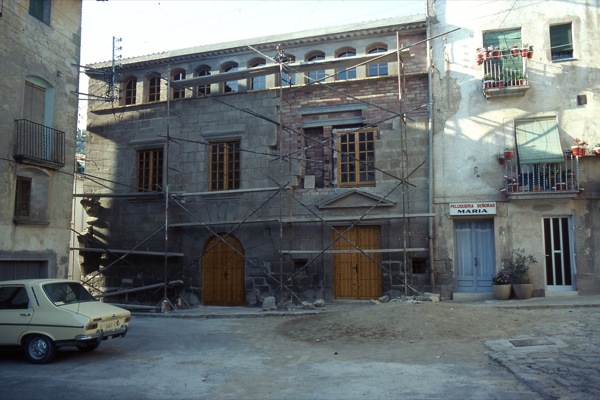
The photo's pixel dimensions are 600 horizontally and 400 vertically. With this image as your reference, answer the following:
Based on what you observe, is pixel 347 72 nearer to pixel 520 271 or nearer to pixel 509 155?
pixel 509 155

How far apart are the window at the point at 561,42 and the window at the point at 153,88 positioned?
1300cm

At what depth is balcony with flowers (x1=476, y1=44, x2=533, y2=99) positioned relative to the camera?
49.9ft

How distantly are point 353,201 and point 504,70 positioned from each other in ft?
18.9

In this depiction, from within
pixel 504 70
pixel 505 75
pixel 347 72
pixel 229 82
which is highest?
pixel 229 82

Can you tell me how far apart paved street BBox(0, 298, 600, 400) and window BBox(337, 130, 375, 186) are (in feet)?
22.0

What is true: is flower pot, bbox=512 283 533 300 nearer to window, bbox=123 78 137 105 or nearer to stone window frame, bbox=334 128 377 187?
stone window frame, bbox=334 128 377 187

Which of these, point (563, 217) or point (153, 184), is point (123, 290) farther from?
point (563, 217)

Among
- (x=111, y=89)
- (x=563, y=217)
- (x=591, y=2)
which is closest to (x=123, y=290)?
(x=111, y=89)

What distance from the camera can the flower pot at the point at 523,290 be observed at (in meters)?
14.4

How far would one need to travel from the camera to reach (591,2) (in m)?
15.4

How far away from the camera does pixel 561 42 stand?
1556 cm

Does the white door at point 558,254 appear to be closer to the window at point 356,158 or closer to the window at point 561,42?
the window at point 561,42

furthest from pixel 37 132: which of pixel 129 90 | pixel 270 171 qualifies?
pixel 270 171

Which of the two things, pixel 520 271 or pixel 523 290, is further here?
pixel 520 271
